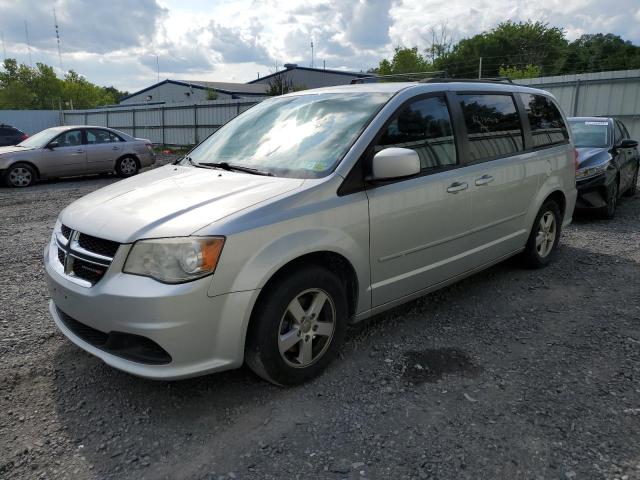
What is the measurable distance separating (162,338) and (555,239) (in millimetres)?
4486

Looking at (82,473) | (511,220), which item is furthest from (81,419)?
(511,220)

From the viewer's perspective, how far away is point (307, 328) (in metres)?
3.07

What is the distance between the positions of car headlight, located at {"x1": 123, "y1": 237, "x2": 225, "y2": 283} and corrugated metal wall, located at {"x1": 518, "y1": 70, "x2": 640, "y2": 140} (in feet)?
49.7

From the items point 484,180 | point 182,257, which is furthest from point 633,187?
point 182,257

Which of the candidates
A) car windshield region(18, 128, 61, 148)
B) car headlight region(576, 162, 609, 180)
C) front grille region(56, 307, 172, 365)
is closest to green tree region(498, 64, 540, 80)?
car headlight region(576, 162, 609, 180)

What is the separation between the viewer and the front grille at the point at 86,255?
108 inches

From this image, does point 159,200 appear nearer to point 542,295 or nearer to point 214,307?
point 214,307

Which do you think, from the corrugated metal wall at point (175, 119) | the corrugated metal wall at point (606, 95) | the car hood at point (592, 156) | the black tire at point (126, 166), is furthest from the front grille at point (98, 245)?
the corrugated metal wall at point (175, 119)

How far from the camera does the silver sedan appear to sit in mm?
12086

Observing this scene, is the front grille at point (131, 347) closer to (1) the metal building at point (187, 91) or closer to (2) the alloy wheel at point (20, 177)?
(2) the alloy wheel at point (20, 177)

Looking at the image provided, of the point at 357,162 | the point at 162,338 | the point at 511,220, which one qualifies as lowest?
the point at 162,338

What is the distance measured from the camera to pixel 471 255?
421 centimetres

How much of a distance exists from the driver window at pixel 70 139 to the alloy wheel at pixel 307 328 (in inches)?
466

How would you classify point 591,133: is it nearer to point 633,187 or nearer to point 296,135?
point 633,187
